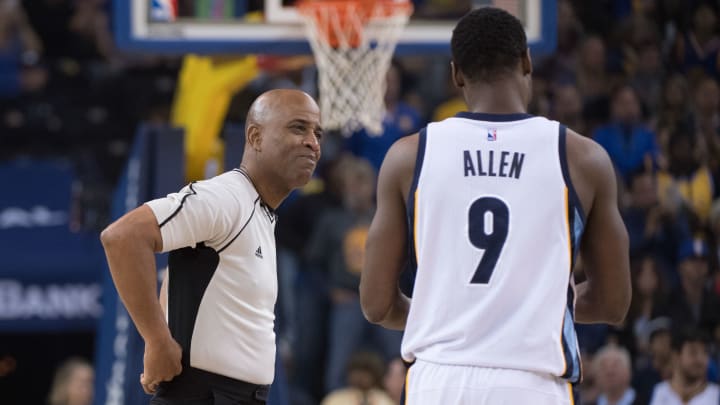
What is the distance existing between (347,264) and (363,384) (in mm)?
1481

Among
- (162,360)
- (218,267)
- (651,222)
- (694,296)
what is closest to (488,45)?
(218,267)

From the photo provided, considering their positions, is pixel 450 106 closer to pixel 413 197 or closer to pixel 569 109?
pixel 569 109

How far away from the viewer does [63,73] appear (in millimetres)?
14320

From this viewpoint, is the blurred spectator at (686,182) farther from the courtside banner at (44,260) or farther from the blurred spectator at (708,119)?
the courtside banner at (44,260)

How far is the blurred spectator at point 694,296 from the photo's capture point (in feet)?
35.5

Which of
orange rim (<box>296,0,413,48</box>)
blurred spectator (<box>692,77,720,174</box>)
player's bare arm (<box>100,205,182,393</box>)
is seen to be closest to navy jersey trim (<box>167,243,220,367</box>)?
player's bare arm (<box>100,205,182,393</box>)

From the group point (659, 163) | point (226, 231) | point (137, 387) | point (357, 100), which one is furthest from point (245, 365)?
point (659, 163)

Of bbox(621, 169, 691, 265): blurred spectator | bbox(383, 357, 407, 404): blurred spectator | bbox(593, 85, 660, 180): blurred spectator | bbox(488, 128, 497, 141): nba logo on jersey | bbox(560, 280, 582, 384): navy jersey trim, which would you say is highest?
bbox(488, 128, 497, 141): nba logo on jersey

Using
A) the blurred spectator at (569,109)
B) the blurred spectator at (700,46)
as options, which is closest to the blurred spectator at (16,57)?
the blurred spectator at (569,109)

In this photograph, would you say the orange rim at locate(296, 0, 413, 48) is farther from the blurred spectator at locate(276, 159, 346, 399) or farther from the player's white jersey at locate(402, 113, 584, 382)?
the player's white jersey at locate(402, 113, 584, 382)

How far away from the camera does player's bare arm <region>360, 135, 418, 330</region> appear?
390 cm

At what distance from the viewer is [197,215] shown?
4062mm

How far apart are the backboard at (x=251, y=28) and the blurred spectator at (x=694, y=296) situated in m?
3.52

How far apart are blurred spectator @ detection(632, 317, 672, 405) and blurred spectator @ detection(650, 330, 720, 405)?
1.20 feet
